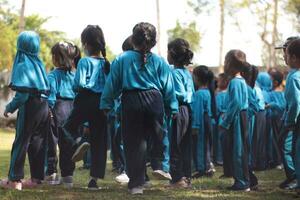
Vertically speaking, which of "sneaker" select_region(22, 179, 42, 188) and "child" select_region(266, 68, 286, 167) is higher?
"child" select_region(266, 68, 286, 167)

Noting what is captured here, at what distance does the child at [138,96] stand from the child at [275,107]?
14.1 feet

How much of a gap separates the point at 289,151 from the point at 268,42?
79.9 ft

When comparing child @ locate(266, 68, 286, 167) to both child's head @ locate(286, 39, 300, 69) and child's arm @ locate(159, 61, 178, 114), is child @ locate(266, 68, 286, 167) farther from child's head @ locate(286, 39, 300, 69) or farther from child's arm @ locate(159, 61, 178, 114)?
child's arm @ locate(159, 61, 178, 114)

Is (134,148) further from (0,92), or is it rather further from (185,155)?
(0,92)

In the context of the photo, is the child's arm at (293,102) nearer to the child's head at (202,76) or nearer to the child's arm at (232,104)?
the child's arm at (232,104)

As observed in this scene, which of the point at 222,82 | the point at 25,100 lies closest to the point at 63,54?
the point at 25,100

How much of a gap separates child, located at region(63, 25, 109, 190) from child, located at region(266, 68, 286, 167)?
4267 millimetres

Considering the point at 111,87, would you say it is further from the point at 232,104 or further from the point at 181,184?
the point at 181,184

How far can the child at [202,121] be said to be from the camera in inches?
331

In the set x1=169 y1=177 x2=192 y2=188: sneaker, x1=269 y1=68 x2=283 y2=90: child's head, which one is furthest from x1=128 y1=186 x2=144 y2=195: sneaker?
x1=269 y1=68 x2=283 y2=90: child's head

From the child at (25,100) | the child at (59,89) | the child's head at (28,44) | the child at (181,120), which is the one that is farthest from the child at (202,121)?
the child's head at (28,44)

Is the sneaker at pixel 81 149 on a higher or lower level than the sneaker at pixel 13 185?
higher

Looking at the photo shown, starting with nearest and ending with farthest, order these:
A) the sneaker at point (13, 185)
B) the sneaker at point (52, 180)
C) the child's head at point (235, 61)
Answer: the sneaker at point (13, 185) < the child's head at point (235, 61) < the sneaker at point (52, 180)

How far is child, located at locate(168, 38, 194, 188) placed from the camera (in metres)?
6.86
